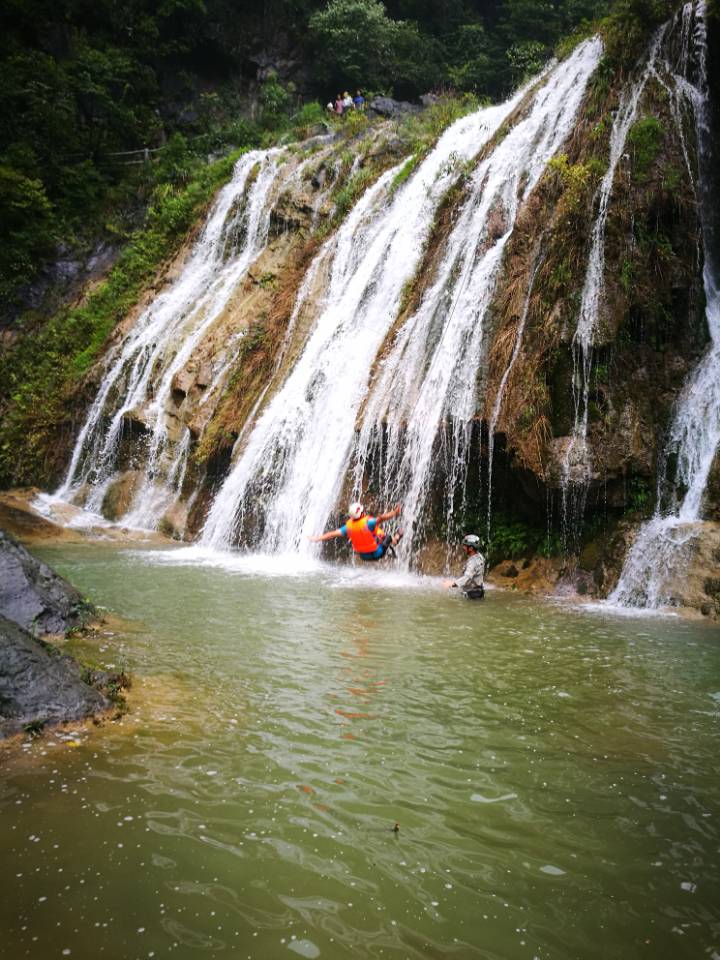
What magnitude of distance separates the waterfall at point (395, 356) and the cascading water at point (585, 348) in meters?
1.80

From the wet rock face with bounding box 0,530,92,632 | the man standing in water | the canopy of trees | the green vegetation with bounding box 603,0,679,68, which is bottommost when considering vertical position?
the wet rock face with bounding box 0,530,92,632

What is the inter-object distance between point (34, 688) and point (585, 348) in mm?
8773

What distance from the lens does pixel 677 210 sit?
406 inches

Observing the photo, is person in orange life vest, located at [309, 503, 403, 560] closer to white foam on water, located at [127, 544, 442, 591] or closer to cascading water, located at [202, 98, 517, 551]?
white foam on water, located at [127, 544, 442, 591]

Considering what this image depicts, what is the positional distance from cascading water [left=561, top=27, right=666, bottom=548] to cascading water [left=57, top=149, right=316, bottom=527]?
9402 mm

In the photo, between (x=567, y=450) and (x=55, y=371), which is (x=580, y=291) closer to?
(x=567, y=450)

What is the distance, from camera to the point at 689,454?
31.6 ft

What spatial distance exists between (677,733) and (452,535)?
264 inches

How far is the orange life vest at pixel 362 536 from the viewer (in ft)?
29.9

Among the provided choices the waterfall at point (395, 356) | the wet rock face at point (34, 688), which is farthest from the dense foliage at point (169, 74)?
the wet rock face at point (34, 688)

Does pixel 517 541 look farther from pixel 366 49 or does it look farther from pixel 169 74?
pixel 169 74

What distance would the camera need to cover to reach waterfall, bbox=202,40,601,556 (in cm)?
1162

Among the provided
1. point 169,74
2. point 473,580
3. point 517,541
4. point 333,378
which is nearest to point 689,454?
point 517,541

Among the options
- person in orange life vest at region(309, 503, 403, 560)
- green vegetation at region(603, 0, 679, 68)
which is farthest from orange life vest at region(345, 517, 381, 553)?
green vegetation at region(603, 0, 679, 68)
